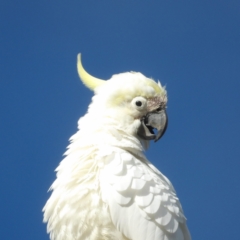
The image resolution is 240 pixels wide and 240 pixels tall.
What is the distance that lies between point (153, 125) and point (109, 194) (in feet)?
3.15

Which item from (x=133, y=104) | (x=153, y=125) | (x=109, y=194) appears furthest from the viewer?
(x=153, y=125)

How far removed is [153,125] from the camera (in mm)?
3479

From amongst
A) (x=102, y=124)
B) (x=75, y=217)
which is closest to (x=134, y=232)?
(x=75, y=217)

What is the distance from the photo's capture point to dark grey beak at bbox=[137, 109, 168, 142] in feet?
11.2

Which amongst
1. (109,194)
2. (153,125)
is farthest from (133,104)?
(109,194)

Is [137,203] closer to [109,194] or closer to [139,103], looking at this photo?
[109,194]

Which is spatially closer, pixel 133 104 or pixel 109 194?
pixel 109 194

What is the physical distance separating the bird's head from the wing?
565 mm

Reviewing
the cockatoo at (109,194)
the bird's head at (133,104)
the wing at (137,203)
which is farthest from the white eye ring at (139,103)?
the wing at (137,203)

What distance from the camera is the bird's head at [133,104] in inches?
131

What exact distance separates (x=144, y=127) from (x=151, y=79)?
41cm

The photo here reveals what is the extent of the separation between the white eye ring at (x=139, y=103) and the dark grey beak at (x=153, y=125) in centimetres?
10

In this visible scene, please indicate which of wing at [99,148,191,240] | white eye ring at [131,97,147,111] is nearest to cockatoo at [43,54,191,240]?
wing at [99,148,191,240]

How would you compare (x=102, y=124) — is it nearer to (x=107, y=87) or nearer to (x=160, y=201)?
(x=107, y=87)
